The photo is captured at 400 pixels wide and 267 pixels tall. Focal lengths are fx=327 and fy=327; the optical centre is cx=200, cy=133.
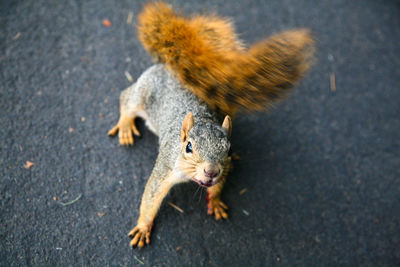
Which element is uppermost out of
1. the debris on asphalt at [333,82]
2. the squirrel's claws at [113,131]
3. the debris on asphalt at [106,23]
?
the debris on asphalt at [106,23]

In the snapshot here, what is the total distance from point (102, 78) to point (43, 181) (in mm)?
663

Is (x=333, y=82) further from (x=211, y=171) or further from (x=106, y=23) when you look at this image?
(x=106, y=23)

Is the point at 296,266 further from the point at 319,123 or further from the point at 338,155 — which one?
the point at 319,123

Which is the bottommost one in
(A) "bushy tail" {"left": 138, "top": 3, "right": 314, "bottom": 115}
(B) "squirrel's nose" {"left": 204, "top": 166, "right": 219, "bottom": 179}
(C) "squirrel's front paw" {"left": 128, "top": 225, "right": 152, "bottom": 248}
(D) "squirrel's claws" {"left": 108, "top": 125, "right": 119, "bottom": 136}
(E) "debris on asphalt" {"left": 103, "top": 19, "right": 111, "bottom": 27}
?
(C) "squirrel's front paw" {"left": 128, "top": 225, "right": 152, "bottom": 248}

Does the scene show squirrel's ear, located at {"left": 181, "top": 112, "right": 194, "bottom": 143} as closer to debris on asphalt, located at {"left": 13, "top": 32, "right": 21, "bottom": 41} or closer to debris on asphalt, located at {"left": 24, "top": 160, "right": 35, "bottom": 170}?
debris on asphalt, located at {"left": 24, "top": 160, "right": 35, "bottom": 170}

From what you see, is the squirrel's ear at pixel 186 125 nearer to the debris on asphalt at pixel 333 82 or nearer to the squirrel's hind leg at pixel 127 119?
the squirrel's hind leg at pixel 127 119

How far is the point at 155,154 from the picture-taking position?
69.0 inches

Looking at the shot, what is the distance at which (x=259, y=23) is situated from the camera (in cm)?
225

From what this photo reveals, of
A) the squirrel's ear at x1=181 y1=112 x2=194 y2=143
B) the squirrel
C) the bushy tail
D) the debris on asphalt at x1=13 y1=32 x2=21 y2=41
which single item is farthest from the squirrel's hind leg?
the debris on asphalt at x1=13 y1=32 x2=21 y2=41

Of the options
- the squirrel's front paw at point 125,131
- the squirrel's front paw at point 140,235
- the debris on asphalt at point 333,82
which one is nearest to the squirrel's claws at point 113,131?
the squirrel's front paw at point 125,131

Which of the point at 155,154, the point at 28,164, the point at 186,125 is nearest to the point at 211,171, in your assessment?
the point at 186,125

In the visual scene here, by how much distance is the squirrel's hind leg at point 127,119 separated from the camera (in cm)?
167

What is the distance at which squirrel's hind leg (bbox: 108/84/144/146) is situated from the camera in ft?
5.47

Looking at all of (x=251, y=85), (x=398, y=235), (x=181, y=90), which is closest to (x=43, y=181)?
(x=181, y=90)
